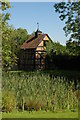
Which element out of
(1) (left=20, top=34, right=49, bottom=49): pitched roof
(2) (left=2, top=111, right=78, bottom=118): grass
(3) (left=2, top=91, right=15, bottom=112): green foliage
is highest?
(1) (left=20, top=34, right=49, bottom=49): pitched roof

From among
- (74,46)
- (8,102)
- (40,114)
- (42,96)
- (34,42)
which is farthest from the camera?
(34,42)

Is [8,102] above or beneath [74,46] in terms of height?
beneath

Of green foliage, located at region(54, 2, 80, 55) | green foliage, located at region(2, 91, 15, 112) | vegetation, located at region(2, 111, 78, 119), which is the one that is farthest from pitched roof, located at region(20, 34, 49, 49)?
vegetation, located at region(2, 111, 78, 119)

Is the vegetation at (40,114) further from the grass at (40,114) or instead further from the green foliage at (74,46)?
the green foliage at (74,46)

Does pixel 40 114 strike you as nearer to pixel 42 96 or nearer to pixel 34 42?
pixel 42 96

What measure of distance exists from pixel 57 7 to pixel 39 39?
78.9 feet

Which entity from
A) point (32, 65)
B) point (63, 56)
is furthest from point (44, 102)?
point (32, 65)

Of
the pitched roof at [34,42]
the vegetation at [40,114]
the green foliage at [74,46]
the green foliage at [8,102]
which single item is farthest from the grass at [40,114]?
the pitched roof at [34,42]

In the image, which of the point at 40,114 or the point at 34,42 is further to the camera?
the point at 34,42

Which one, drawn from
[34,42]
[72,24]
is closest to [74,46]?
[72,24]

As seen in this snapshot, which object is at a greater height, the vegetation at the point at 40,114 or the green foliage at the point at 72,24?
the green foliage at the point at 72,24

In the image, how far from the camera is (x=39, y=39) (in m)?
37.3

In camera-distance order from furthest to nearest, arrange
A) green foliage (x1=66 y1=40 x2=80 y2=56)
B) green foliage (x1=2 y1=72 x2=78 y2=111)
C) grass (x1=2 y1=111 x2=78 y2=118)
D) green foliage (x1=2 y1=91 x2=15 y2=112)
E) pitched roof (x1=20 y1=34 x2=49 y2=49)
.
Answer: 1. pitched roof (x1=20 y1=34 x2=49 y2=49)
2. green foliage (x1=66 y1=40 x2=80 y2=56)
3. green foliage (x1=2 y1=72 x2=78 y2=111)
4. green foliage (x1=2 y1=91 x2=15 y2=112)
5. grass (x1=2 y1=111 x2=78 y2=118)

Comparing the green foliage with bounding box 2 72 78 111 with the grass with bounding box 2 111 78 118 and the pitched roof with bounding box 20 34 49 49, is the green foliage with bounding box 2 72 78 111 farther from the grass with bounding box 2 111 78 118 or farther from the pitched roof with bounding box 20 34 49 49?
the pitched roof with bounding box 20 34 49 49
